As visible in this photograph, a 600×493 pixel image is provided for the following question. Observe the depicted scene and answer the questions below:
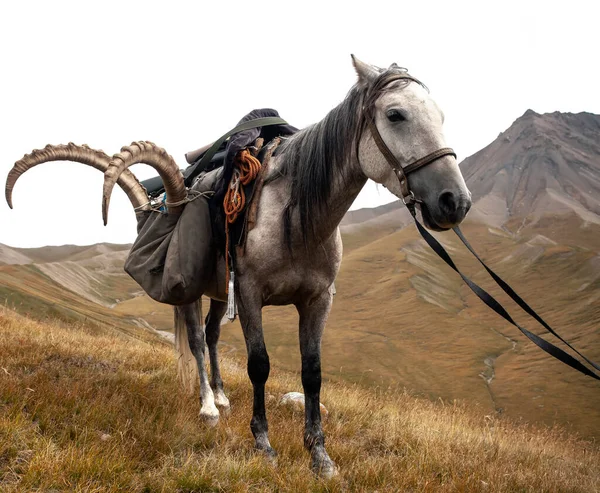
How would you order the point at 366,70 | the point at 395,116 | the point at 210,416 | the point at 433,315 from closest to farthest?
the point at 395,116
the point at 366,70
the point at 210,416
the point at 433,315

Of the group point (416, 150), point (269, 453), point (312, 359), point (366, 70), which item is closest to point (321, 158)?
point (366, 70)

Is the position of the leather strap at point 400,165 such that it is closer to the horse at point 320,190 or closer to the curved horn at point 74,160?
the horse at point 320,190

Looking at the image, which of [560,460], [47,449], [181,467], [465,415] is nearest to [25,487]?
[47,449]

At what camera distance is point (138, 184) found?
212 inches

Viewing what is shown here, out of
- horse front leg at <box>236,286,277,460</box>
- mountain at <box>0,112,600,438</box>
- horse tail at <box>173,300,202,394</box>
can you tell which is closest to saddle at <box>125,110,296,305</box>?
horse front leg at <box>236,286,277,460</box>

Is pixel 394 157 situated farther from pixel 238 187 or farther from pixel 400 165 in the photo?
pixel 238 187

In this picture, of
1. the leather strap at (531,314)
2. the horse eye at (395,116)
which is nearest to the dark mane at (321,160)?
the horse eye at (395,116)

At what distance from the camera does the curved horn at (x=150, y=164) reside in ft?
12.8

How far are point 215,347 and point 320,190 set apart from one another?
3.24 meters

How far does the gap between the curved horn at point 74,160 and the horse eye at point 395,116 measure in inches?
111

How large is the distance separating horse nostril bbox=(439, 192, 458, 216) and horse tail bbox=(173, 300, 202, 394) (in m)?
3.63

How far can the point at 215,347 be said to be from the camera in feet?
Result: 20.8

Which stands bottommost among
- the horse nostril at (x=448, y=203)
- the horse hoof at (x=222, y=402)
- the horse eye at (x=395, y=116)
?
the horse hoof at (x=222, y=402)

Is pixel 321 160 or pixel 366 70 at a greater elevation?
pixel 366 70
